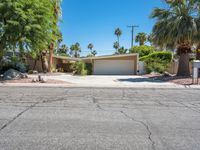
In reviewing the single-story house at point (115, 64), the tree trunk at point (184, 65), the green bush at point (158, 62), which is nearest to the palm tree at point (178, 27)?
the tree trunk at point (184, 65)

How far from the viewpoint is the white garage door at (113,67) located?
3944 cm

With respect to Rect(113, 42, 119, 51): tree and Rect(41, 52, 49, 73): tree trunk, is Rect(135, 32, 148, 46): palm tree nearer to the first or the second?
Rect(113, 42, 119, 51): tree

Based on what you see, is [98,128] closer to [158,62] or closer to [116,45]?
[158,62]

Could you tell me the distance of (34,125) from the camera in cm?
681

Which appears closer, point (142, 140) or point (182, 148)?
point (182, 148)

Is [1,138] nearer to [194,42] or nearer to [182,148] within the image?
[182,148]

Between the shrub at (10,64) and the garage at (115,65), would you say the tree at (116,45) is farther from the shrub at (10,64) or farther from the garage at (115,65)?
the shrub at (10,64)

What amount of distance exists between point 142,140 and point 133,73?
111 feet

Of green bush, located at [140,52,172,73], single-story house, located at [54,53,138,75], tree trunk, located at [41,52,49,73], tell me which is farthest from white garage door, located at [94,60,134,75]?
tree trunk, located at [41,52,49,73]

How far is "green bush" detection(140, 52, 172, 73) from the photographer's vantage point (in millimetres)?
34787

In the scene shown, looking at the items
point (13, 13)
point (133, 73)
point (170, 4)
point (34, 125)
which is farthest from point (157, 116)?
point (133, 73)

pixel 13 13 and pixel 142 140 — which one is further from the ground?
pixel 13 13

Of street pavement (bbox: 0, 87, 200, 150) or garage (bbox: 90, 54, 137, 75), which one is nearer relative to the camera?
street pavement (bbox: 0, 87, 200, 150)

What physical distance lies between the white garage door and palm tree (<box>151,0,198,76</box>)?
1271 cm
